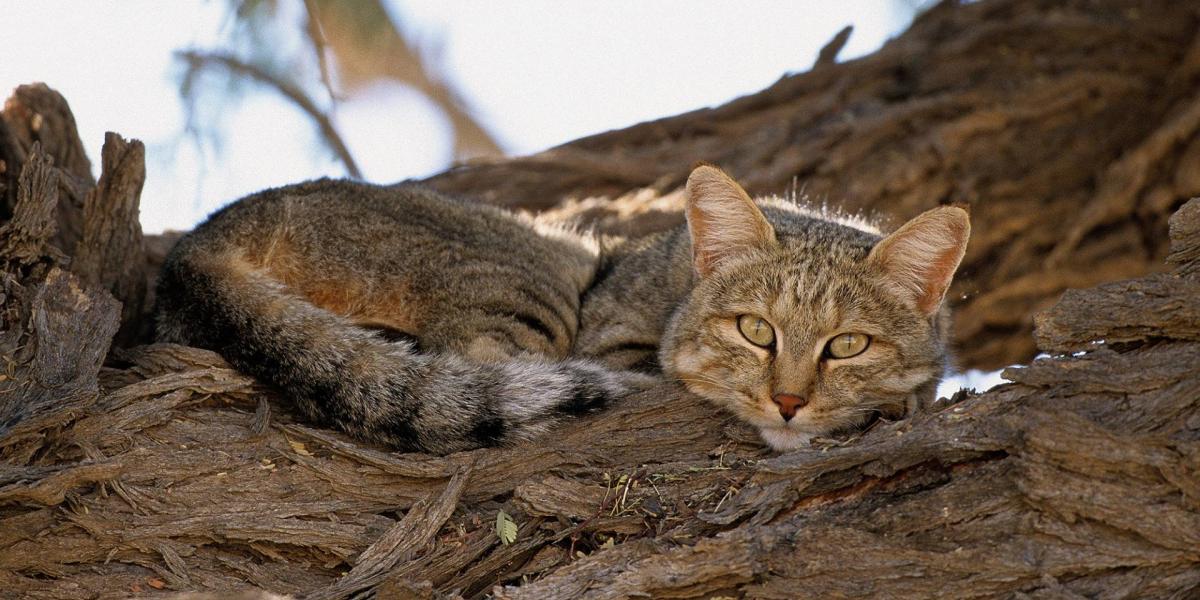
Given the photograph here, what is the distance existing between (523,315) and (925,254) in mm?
1687

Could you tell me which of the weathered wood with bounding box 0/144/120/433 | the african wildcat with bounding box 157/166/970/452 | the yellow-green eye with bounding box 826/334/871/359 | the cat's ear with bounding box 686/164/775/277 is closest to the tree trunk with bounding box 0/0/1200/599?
the weathered wood with bounding box 0/144/120/433

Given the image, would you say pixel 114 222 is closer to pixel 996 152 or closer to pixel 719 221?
pixel 719 221

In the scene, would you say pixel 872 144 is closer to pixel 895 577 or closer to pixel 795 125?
pixel 795 125

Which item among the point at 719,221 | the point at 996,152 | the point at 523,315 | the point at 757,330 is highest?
the point at 719,221

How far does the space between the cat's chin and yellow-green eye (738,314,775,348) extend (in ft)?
1.38

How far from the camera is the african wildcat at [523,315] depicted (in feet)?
12.6

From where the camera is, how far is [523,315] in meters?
4.64

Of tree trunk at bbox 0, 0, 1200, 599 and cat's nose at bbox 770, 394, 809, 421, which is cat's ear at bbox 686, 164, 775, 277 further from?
cat's nose at bbox 770, 394, 809, 421

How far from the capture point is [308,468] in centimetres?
367

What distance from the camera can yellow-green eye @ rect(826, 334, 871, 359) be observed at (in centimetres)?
405

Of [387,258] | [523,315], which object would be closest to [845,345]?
[523,315]

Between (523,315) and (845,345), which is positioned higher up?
(523,315)

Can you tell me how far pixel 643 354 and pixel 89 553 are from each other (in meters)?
2.41

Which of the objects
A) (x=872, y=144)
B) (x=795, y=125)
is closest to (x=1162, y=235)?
(x=872, y=144)
